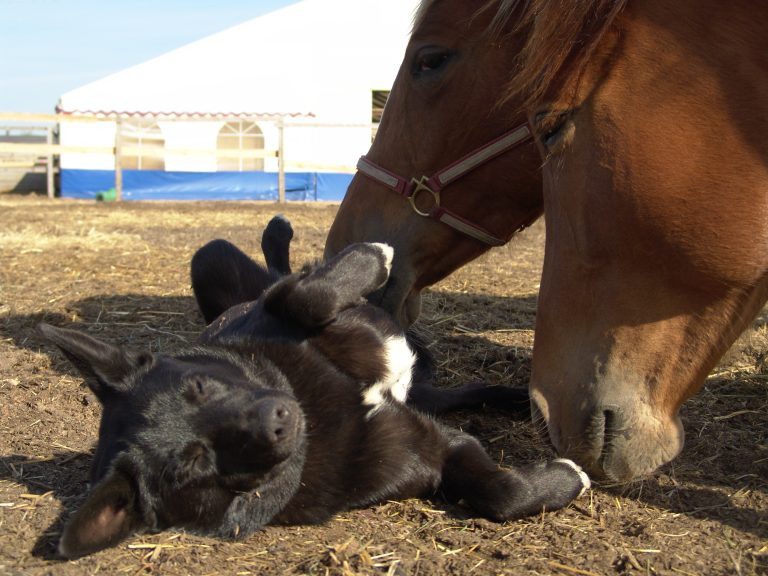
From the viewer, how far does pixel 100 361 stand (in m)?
2.41

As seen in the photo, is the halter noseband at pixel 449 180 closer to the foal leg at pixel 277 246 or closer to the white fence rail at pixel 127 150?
the foal leg at pixel 277 246

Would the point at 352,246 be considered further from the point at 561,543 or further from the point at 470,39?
the point at 561,543

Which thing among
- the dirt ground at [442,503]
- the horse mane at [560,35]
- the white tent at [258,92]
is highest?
the white tent at [258,92]

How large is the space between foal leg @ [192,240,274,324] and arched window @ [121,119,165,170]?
54.4 ft

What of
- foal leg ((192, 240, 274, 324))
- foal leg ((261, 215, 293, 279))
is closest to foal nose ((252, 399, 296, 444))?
foal leg ((192, 240, 274, 324))

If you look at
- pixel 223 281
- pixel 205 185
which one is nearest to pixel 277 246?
pixel 223 281

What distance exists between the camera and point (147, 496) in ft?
7.12

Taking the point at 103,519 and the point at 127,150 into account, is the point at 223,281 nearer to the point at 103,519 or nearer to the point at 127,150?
the point at 103,519

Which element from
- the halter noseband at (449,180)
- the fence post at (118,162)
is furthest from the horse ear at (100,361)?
the fence post at (118,162)

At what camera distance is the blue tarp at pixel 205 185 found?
18969 millimetres

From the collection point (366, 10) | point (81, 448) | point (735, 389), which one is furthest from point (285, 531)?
point (366, 10)

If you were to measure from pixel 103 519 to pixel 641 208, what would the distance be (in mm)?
1518

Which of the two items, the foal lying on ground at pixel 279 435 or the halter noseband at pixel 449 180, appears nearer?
the foal lying on ground at pixel 279 435

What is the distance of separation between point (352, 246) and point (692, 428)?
137 centimetres
